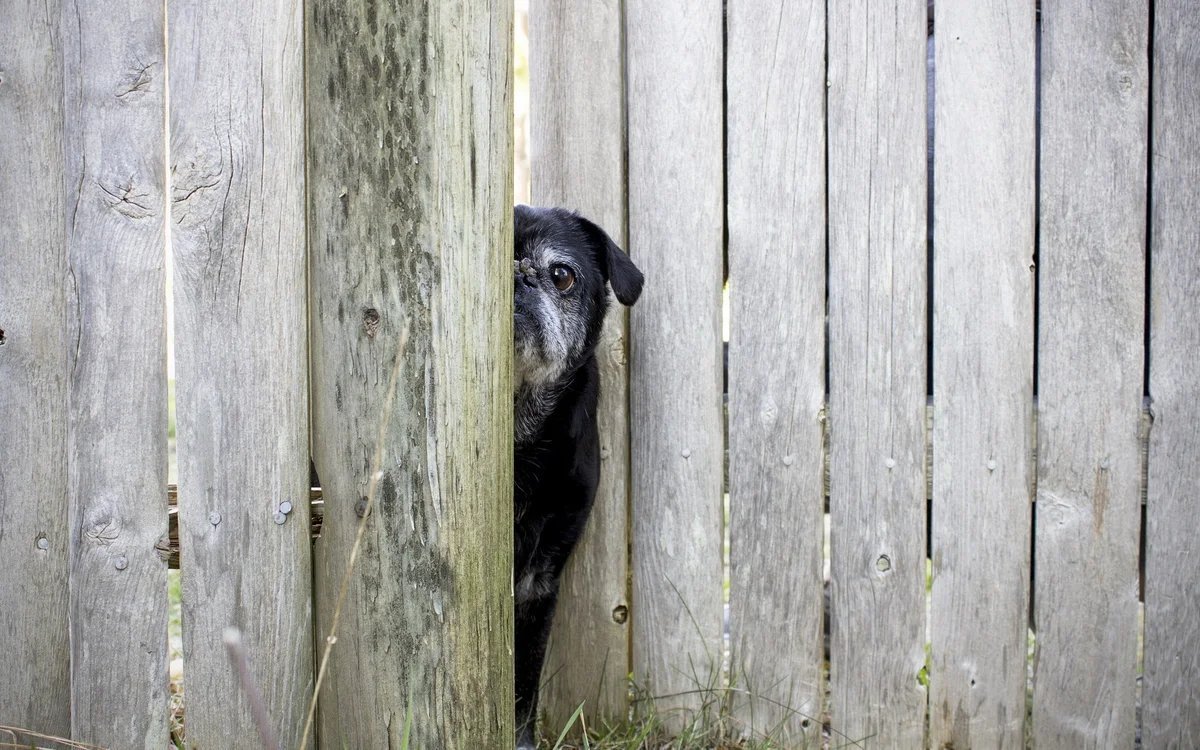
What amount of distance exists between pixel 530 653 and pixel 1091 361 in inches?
74.0

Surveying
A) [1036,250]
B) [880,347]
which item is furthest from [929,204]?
[880,347]

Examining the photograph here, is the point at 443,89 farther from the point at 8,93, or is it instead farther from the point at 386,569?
the point at 8,93

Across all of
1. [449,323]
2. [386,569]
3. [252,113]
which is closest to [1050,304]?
[449,323]

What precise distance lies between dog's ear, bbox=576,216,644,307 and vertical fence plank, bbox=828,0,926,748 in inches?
23.5

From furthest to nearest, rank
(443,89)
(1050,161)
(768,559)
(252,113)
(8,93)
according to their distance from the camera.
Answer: (768,559) → (1050,161) → (8,93) → (252,113) → (443,89)

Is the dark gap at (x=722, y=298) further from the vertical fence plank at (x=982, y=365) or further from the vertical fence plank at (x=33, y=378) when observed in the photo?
the vertical fence plank at (x=33, y=378)

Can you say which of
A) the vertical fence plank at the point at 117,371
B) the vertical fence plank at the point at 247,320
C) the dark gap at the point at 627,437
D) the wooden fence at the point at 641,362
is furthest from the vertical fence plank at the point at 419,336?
the dark gap at the point at 627,437

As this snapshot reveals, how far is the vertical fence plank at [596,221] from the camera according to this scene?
2.72m

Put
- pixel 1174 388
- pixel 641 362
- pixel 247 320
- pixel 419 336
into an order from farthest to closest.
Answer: pixel 641 362
pixel 1174 388
pixel 247 320
pixel 419 336

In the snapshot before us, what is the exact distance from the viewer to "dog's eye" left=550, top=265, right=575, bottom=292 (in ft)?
8.96

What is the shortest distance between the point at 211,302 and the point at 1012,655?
7.89ft

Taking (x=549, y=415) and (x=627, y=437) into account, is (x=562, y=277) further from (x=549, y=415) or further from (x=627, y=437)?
(x=627, y=437)

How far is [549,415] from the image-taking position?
2695 millimetres

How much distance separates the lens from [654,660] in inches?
110
